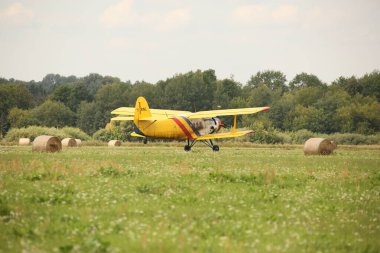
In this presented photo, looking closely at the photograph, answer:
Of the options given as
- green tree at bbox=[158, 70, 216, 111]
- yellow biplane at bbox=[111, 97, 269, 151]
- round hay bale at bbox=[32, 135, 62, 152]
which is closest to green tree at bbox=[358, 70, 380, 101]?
green tree at bbox=[158, 70, 216, 111]

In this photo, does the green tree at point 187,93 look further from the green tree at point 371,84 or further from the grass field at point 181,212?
the grass field at point 181,212

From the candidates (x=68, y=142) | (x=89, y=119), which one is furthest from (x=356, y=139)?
(x=89, y=119)

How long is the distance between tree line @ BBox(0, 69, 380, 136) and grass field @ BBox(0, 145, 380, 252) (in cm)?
7950

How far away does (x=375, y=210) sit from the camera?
1487 cm

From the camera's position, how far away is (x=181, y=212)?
13203mm

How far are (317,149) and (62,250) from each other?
3009cm

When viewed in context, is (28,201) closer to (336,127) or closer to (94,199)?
(94,199)

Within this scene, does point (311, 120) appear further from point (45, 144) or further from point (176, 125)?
point (45, 144)

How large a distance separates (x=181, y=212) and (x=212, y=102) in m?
112

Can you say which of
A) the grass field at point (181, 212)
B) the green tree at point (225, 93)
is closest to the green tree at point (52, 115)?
the green tree at point (225, 93)

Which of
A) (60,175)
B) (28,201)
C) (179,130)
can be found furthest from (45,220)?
(179,130)

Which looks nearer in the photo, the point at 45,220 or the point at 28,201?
the point at 45,220

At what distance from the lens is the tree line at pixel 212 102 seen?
98938 mm

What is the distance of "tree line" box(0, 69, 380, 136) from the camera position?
98.9m
